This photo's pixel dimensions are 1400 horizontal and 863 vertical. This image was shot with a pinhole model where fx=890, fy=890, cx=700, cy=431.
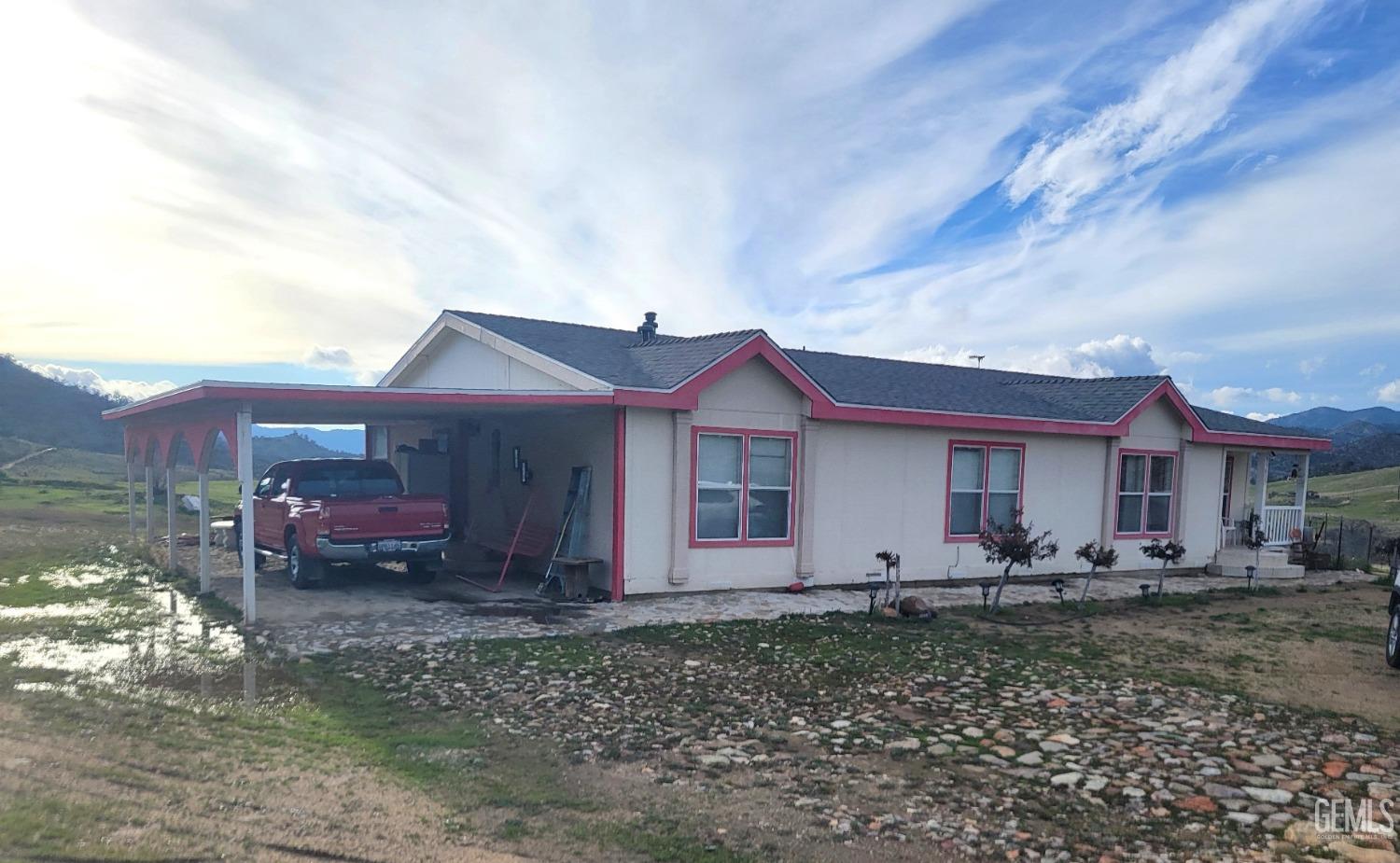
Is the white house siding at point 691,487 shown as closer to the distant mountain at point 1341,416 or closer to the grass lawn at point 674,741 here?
the grass lawn at point 674,741

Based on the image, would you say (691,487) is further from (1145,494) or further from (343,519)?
(1145,494)

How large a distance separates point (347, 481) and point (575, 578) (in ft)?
13.9

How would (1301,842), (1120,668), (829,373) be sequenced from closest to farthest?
(1301,842), (1120,668), (829,373)

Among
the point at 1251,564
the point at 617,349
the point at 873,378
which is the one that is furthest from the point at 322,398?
the point at 1251,564

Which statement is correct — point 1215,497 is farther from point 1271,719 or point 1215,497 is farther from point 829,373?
point 1271,719


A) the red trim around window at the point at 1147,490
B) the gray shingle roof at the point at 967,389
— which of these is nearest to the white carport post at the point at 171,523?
the gray shingle roof at the point at 967,389

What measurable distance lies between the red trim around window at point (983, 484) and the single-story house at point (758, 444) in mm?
32

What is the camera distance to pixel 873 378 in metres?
15.9

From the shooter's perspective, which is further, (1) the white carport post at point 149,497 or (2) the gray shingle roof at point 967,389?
(1) the white carport post at point 149,497

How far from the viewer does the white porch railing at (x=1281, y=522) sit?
64.5ft

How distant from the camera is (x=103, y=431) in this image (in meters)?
57.4

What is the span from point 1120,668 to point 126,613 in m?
11.1

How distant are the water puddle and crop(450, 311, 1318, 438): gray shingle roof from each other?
537cm

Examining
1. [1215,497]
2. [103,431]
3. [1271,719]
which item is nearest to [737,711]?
[1271,719]
